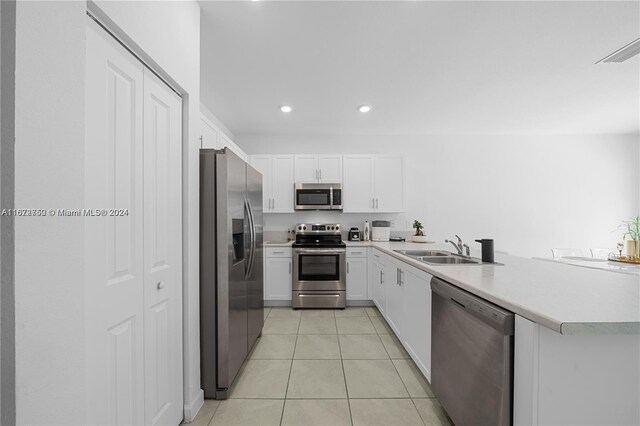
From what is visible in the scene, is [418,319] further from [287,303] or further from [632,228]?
[632,228]

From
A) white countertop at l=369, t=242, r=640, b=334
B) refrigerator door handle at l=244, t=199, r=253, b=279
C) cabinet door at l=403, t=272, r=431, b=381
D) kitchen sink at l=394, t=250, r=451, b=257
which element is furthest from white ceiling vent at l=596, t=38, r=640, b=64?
refrigerator door handle at l=244, t=199, r=253, b=279

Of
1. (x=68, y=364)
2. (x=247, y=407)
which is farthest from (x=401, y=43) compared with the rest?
(x=247, y=407)

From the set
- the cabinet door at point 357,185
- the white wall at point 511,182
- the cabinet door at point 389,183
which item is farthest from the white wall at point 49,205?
the white wall at point 511,182

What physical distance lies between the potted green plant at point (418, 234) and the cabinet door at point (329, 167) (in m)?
1.44

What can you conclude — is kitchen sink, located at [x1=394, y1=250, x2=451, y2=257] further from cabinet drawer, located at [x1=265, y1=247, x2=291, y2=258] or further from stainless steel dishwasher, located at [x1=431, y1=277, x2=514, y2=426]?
cabinet drawer, located at [x1=265, y1=247, x2=291, y2=258]

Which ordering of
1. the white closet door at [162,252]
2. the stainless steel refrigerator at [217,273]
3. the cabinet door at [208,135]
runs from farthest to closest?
the cabinet door at [208,135]
the stainless steel refrigerator at [217,273]
the white closet door at [162,252]

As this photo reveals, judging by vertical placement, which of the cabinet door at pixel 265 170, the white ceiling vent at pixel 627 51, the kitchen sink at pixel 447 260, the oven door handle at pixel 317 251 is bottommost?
the oven door handle at pixel 317 251

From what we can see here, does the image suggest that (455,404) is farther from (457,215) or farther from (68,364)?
(457,215)

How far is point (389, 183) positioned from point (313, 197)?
1227 millimetres

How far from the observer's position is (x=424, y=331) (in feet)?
6.50

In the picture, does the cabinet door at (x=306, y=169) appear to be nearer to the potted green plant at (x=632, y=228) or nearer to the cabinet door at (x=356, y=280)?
the cabinet door at (x=356, y=280)

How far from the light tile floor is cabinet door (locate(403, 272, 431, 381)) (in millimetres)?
218

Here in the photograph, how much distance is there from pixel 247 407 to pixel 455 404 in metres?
1.29

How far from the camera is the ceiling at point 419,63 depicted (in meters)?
2.01
